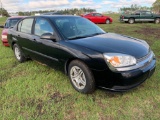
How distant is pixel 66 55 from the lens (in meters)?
3.20

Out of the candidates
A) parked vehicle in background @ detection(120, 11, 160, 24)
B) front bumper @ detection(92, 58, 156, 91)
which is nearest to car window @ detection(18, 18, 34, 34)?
front bumper @ detection(92, 58, 156, 91)

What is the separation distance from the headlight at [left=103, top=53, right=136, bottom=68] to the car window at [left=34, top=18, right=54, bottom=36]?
59.0 inches

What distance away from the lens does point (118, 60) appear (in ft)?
8.81

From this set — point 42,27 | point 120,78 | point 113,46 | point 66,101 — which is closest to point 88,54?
point 113,46

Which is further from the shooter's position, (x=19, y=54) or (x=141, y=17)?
(x=141, y=17)

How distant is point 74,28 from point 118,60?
4.93ft

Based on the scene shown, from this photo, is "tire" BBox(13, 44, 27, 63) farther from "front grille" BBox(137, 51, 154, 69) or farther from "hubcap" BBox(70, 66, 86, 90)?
"front grille" BBox(137, 51, 154, 69)

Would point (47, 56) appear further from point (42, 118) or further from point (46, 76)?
point (42, 118)

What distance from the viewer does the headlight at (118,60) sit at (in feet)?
8.76

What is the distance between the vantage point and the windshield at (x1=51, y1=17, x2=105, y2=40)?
3521mm

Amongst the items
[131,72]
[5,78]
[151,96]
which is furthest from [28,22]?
[151,96]

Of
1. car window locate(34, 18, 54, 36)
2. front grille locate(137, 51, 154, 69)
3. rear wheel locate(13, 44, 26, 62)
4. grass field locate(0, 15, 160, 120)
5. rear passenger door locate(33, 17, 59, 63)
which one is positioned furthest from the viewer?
rear wheel locate(13, 44, 26, 62)

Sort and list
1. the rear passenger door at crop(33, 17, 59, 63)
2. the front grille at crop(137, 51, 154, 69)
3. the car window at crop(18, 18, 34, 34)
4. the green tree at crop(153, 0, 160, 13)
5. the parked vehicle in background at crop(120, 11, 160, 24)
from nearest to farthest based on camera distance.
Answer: the front grille at crop(137, 51, 154, 69) < the rear passenger door at crop(33, 17, 59, 63) < the car window at crop(18, 18, 34, 34) < the parked vehicle in background at crop(120, 11, 160, 24) < the green tree at crop(153, 0, 160, 13)

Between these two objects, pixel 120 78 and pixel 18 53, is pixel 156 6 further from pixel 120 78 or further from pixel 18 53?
pixel 120 78
